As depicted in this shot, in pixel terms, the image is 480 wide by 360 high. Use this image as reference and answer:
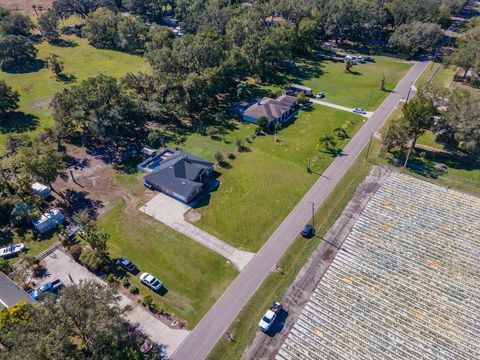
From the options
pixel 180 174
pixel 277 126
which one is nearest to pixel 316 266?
pixel 180 174

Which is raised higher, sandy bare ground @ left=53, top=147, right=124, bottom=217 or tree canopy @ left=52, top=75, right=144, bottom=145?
tree canopy @ left=52, top=75, right=144, bottom=145

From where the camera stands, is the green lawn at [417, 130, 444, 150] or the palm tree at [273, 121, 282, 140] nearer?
the green lawn at [417, 130, 444, 150]

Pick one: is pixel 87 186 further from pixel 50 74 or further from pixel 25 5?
pixel 25 5

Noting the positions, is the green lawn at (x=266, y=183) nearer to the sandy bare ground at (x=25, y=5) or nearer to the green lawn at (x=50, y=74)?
the green lawn at (x=50, y=74)

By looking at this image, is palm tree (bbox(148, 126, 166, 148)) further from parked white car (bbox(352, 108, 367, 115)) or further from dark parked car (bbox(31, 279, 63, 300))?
parked white car (bbox(352, 108, 367, 115))

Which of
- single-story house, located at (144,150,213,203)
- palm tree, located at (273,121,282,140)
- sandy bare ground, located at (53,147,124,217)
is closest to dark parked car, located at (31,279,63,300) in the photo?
sandy bare ground, located at (53,147,124,217)

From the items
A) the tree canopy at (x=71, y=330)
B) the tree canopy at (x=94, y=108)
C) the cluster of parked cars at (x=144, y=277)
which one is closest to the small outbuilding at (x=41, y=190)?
the tree canopy at (x=94, y=108)

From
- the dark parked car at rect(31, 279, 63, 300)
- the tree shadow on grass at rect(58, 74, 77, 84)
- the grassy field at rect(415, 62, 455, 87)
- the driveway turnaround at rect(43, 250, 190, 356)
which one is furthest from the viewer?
the tree shadow on grass at rect(58, 74, 77, 84)

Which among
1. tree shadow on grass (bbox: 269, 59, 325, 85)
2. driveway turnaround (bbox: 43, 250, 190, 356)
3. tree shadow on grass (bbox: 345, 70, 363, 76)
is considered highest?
tree shadow on grass (bbox: 345, 70, 363, 76)
